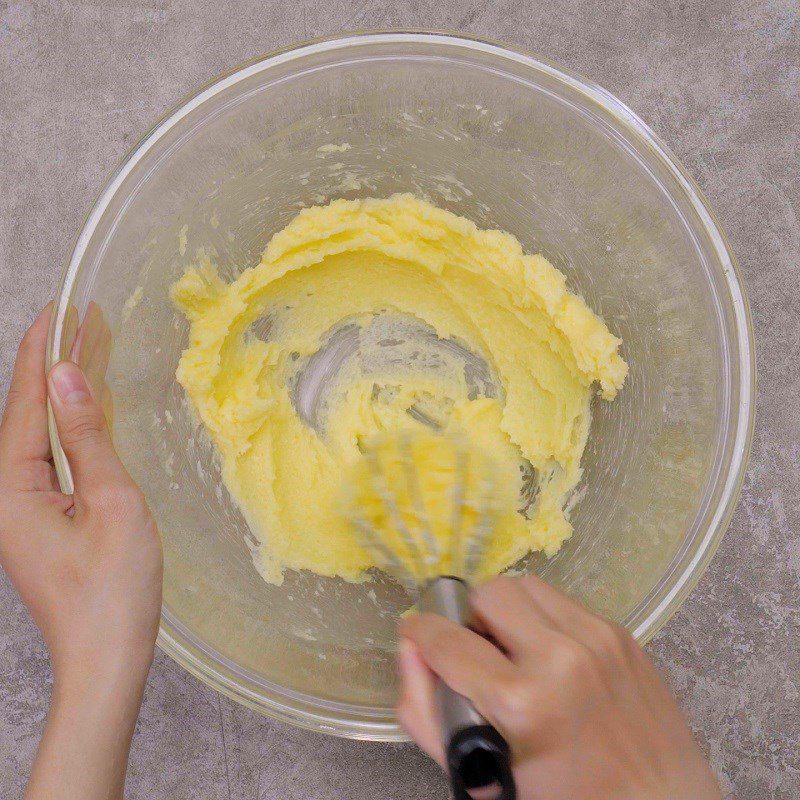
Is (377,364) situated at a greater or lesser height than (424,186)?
lesser

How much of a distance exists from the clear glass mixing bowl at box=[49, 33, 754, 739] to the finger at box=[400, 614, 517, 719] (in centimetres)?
34

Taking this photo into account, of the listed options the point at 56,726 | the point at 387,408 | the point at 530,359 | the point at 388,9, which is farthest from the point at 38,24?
the point at 56,726

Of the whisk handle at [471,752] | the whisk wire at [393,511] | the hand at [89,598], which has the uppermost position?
the whisk handle at [471,752]

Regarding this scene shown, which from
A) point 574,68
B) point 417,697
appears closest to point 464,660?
point 417,697

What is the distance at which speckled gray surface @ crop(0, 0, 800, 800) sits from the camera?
1381 mm

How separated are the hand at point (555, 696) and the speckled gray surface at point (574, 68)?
1.50 ft

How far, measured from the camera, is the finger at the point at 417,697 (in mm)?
877

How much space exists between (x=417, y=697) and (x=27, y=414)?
809 mm

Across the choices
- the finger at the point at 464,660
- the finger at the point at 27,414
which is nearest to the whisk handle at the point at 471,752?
the finger at the point at 464,660

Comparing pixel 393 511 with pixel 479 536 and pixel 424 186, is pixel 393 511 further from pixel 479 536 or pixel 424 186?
pixel 424 186

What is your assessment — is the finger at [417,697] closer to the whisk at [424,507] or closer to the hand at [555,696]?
the hand at [555,696]

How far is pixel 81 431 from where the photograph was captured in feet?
3.38

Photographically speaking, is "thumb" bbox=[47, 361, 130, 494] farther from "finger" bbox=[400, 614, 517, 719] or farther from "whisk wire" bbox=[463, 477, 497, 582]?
"whisk wire" bbox=[463, 477, 497, 582]

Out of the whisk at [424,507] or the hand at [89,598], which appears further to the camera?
the whisk at [424,507]
